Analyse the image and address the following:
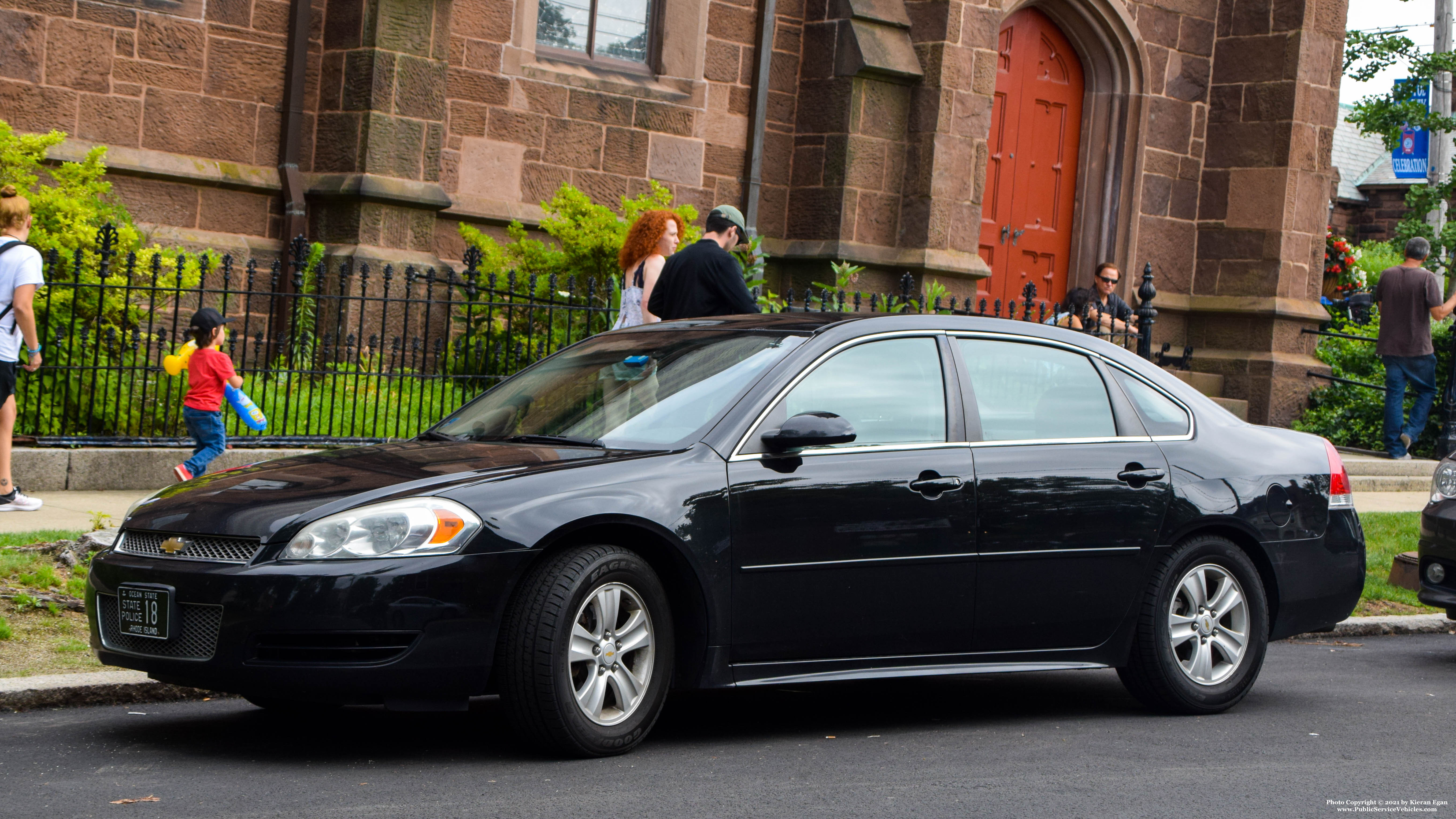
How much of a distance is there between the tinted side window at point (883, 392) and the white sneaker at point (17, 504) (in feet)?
17.0

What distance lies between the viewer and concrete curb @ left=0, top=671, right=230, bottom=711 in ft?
19.4

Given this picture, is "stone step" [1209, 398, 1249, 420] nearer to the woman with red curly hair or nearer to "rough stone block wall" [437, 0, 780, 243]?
"rough stone block wall" [437, 0, 780, 243]

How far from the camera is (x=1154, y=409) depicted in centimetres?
688

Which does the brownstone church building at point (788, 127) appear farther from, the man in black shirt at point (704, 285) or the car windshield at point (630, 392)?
the car windshield at point (630, 392)

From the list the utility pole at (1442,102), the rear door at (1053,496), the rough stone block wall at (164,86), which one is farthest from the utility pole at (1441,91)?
the rear door at (1053,496)

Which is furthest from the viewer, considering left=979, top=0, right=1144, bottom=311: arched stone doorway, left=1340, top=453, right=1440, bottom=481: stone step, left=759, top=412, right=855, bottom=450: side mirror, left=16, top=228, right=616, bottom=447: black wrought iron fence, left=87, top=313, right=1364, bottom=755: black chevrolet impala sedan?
left=979, top=0, right=1144, bottom=311: arched stone doorway

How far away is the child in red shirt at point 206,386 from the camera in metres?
9.30

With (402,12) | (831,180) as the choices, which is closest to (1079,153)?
(831,180)

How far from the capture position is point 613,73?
15367mm

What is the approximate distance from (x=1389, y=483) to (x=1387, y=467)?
0.25 metres

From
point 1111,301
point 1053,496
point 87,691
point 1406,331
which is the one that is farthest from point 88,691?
point 1406,331

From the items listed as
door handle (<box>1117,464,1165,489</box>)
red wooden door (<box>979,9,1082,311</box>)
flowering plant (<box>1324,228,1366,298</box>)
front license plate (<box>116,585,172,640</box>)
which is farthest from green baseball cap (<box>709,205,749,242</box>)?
flowering plant (<box>1324,228,1366,298</box>)

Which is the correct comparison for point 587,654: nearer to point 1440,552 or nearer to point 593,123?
point 1440,552

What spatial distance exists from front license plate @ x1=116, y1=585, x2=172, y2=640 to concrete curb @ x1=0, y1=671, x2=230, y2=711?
55 centimetres
